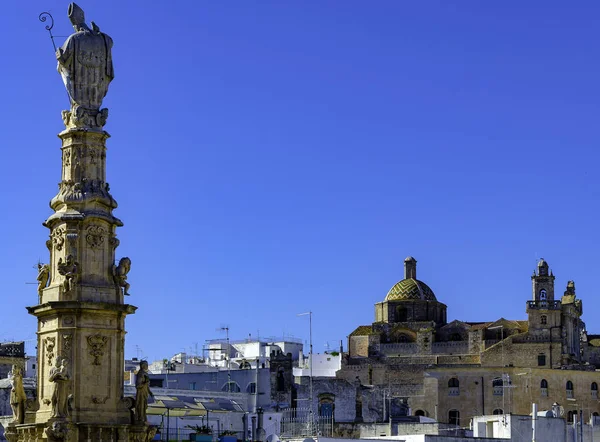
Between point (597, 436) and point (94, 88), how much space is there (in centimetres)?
3789

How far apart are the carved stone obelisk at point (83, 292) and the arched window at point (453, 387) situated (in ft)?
192

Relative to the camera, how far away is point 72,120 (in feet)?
62.4

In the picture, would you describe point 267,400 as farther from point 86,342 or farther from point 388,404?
point 86,342

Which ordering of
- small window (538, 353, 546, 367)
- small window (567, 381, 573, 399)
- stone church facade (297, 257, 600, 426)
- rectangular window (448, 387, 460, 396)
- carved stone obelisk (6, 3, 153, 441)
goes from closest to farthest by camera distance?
carved stone obelisk (6, 3, 153, 441) → stone church facade (297, 257, 600, 426) → small window (567, 381, 573, 399) → rectangular window (448, 387, 460, 396) → small window (538, 353, 546, 367)

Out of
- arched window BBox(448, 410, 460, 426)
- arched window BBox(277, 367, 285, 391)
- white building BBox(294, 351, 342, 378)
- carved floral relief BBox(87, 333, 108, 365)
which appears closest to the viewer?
carved floral relief BBox(87, 333, 108, 365)

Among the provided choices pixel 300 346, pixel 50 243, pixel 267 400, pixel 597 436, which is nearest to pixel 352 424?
pixel 267 400

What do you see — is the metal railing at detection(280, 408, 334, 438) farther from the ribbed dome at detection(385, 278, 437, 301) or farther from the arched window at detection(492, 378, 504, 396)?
the ribbed dome at detection(385, 278, 437, 301)

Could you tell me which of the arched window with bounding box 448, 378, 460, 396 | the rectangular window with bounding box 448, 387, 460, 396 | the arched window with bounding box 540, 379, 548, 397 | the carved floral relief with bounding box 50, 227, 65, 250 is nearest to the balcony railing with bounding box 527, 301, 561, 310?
the arched window with bounding box 540, 379, 548, 397

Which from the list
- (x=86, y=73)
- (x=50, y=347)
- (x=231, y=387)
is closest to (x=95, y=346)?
(x=50, y=347)

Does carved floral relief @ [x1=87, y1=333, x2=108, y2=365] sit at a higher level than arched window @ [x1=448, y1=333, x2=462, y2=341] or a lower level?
lower

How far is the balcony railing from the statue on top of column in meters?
62.1

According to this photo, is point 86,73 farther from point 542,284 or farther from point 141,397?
point 542,284

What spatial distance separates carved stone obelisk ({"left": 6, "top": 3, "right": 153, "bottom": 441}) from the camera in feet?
59.3

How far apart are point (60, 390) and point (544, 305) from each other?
63329 mm
